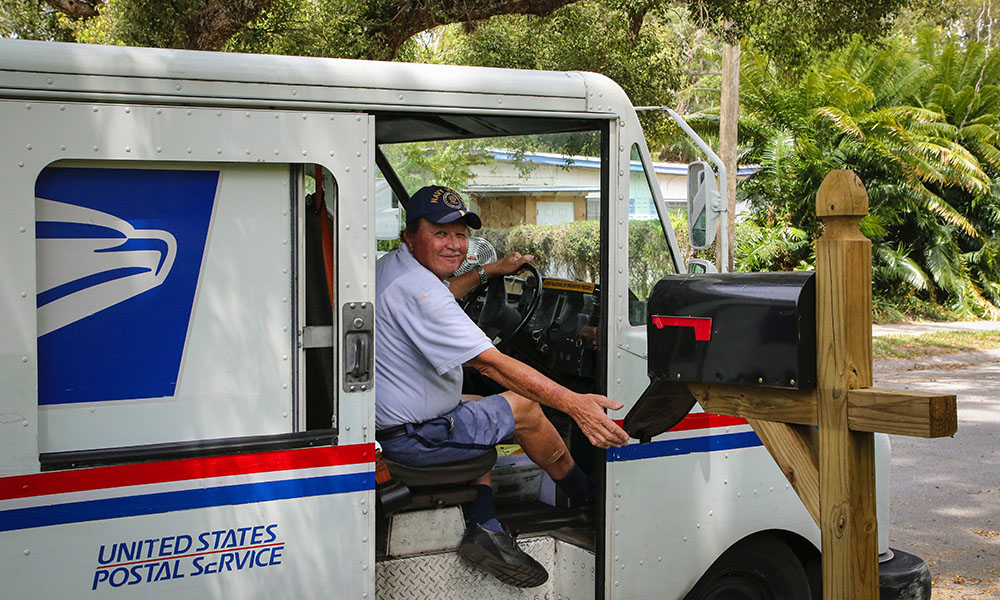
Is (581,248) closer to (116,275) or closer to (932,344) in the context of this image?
(116,275)

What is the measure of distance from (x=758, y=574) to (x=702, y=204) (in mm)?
1483

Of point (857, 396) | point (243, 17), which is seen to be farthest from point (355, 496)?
point (243, 17)

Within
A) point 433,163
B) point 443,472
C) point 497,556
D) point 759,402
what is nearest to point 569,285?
point 433,163

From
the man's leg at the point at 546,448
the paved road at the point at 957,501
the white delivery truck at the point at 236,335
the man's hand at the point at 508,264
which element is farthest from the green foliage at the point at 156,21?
the paved road at the point at 957,501

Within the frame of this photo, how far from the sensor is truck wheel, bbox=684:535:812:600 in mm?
3777

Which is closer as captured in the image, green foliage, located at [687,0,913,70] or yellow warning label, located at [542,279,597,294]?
yellow warning label, located at [542,279,597,294]

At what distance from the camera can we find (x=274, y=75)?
2857 mm

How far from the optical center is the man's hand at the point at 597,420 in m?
3.12

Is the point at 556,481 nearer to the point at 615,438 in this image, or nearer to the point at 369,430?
the point at 615,438

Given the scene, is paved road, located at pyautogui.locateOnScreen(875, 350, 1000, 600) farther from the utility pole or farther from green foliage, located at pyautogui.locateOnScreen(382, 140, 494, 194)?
the utility pole

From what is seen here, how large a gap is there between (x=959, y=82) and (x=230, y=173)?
21400mm

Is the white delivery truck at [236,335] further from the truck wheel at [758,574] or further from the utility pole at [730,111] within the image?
the utility pole at [730,111]

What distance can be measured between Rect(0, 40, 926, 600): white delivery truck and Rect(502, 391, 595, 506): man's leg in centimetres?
27

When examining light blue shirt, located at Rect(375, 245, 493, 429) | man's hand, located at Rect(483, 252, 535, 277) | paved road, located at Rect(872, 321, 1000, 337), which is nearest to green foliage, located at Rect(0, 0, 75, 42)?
man's hand, located at Rect(483, 252, 535, 277)
